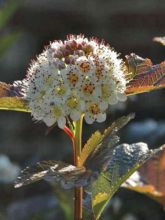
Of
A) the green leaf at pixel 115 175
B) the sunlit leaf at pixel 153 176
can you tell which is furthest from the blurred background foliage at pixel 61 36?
the green leaf at pixel 115 175

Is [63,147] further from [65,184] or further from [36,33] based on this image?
[65,184]

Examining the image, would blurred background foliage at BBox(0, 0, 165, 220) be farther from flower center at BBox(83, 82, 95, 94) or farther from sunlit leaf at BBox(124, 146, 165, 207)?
flower center at BBox(83, 82, 95, 94)

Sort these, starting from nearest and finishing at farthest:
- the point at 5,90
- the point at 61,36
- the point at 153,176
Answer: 1. the point at 5,90
2. the point at 153,176
3. the point at 61,36

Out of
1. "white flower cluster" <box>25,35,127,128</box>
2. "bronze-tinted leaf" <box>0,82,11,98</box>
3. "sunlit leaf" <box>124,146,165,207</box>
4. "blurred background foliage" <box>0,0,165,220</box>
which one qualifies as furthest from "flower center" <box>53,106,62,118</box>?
"blurred background foliage" <box>0,0,165,220</box>

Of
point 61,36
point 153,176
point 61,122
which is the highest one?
point 61,36

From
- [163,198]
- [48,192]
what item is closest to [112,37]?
[48,192]

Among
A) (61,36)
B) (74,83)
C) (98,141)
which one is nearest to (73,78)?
(74,83)

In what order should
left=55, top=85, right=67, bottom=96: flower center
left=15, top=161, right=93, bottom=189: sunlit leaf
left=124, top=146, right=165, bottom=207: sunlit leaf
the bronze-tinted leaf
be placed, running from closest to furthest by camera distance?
left=15, top=161, right=93, bottom=189: sunlit leaf < left=55, top=85, right=67, bottom=96: flower center < the bronze-tinted leaf < left=124, top=146, right=165, bottom=207: sunlit leaf

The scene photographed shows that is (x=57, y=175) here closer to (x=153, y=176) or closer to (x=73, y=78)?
(x=73, y=78)
